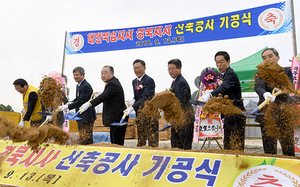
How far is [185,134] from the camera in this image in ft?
9.75

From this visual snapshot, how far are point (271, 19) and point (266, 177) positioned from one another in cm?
364

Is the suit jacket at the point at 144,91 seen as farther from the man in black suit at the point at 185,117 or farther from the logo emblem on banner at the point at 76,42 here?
the logo emblem on banner at the point at 76,42

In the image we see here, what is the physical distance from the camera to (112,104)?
134 inches

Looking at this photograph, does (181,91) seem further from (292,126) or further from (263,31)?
(263,31)

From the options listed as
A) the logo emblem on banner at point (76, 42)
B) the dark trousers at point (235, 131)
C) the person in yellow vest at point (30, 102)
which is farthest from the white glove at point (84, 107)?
the logo emblem on banner at point (76, 42)

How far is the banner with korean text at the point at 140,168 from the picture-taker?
5.23ft

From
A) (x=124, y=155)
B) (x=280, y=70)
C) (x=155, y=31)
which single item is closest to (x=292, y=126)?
(x=280, y=70)

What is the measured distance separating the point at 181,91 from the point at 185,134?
0.53 meters

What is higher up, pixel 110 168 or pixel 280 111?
pixel 280 111

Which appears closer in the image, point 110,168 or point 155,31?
point 110,168

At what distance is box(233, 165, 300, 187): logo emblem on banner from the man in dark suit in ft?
5.65

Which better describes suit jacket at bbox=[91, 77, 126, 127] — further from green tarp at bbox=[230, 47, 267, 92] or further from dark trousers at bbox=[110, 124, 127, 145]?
green tarp at bbox=[230, 47, 267, 92]

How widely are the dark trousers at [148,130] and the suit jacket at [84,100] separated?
0.71 m

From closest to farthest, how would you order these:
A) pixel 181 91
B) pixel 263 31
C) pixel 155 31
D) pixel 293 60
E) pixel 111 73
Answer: pixel 181 91 → pixel 111 73 → pixel 293 60 → pixel 263 31 → pixel 155 31
